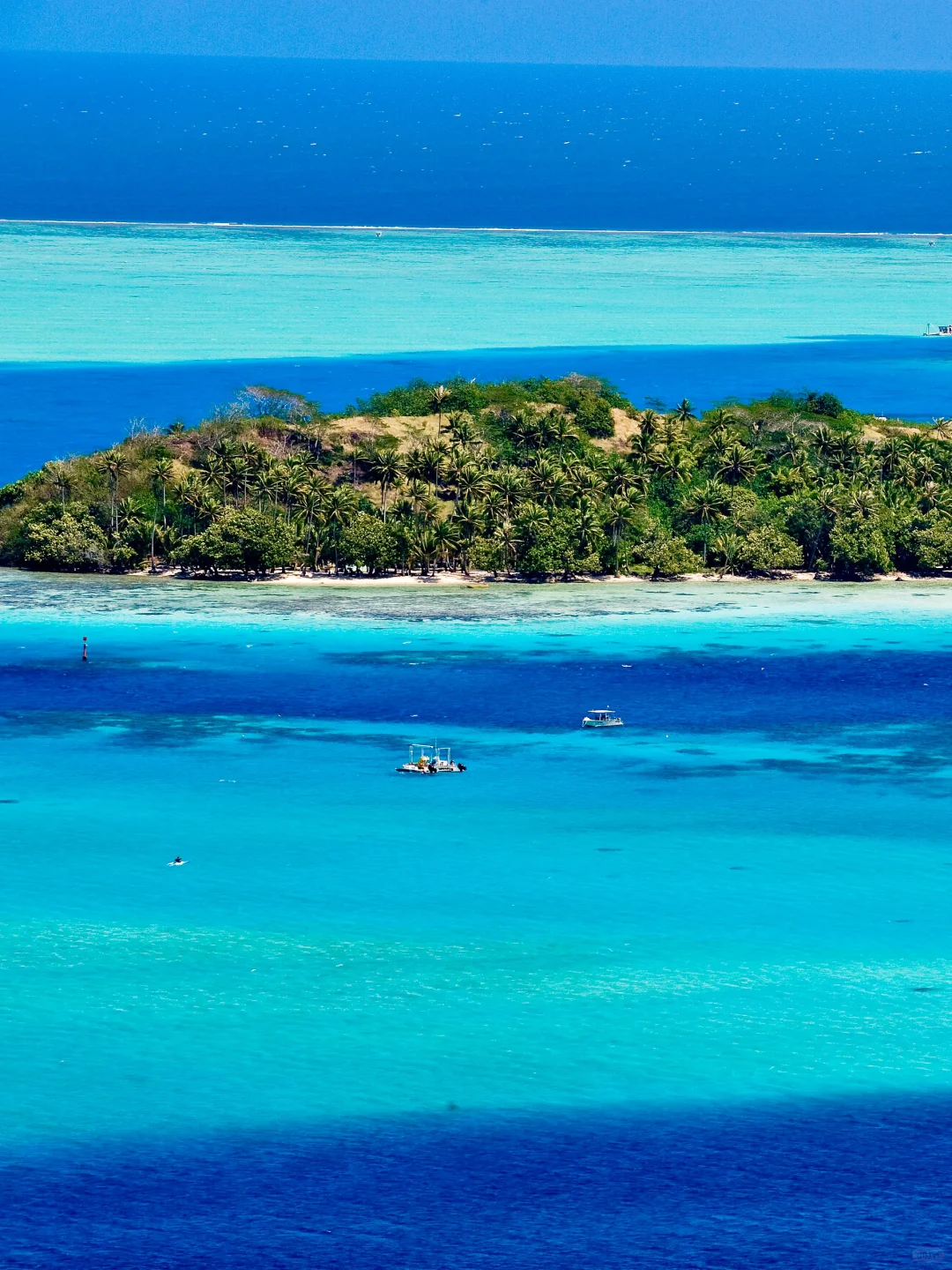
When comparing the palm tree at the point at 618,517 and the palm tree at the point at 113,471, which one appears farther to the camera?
the palm tree at the point at 113,471

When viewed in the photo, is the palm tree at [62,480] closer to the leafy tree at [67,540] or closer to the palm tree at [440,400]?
the leafy tree at [67,540]

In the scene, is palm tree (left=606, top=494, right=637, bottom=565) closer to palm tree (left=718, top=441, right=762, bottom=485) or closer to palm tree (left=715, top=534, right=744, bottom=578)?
palm tree (left=715, top=534, right=744, bottom=578)

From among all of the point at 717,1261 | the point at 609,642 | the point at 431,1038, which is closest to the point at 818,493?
the point at 609,642

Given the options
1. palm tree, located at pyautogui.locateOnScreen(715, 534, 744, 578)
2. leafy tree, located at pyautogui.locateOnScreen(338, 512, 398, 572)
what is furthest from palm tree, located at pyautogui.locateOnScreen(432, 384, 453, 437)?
palm tree, located at pyautogui.locateOnScreen(715, 534, 744, 578)

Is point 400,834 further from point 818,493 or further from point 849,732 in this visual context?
point 818,493

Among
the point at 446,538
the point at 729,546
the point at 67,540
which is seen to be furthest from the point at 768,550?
the point at 67,540

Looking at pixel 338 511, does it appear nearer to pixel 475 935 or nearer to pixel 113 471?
pixel 113 471

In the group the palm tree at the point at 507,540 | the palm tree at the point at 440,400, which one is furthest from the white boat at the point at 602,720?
the palm tree at the point at 440,400
